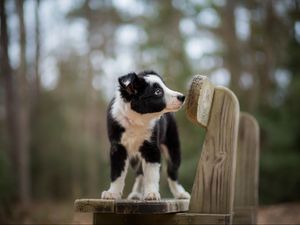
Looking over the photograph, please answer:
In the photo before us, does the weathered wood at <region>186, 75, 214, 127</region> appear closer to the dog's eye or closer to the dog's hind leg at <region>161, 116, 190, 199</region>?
the dog's eye

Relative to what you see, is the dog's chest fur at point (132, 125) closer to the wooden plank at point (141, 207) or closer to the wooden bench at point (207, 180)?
the wooden bench at point (207, 180)

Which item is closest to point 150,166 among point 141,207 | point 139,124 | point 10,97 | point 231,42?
point 139,124

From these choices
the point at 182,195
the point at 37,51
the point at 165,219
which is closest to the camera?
the point at 165,219

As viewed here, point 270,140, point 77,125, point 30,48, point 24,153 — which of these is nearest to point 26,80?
point 30,48

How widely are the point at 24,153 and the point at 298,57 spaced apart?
7664mm

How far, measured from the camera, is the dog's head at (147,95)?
4172mm

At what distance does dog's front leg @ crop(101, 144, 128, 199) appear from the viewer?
439 centimetres

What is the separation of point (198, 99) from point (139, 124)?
690mm

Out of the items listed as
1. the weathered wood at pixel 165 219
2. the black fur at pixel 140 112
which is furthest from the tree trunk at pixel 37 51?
the weathered wood at pixel 165 219

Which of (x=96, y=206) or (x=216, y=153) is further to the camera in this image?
(x=216, y=153)

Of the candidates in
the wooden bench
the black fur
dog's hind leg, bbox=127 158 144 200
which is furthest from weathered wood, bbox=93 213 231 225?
dog's hind leg, bbox=127 158 144 200

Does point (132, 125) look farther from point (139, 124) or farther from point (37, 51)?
point (37, 51)

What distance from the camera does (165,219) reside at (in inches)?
170

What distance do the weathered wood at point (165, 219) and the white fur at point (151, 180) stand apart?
0.26 meters
